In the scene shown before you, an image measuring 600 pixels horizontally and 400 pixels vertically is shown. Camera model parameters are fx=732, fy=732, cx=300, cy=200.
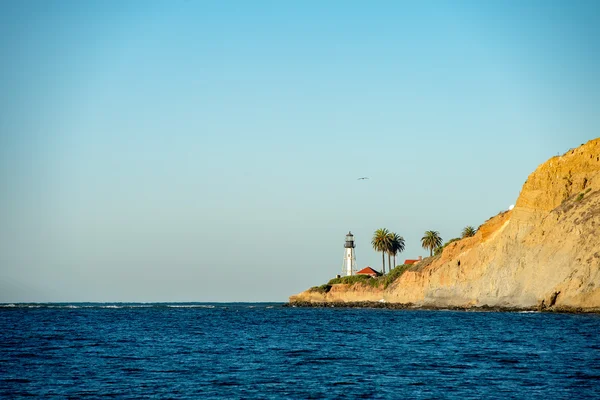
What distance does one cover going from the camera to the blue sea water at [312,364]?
26.7 m

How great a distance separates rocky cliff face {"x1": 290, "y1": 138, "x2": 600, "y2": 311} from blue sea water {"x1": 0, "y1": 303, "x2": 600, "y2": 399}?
70.6 ft

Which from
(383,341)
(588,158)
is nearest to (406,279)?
(588,158)

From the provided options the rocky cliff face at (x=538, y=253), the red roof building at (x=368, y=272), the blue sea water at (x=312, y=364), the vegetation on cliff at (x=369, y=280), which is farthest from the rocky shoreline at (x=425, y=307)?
the blue sea water at (x=312, y=364)

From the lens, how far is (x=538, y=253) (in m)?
80.1

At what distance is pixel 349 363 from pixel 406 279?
7324 centimetres

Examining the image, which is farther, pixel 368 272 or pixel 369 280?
pixel 368 272

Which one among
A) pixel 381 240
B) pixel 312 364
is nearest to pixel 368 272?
pixel 381 240

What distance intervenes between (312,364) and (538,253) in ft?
171

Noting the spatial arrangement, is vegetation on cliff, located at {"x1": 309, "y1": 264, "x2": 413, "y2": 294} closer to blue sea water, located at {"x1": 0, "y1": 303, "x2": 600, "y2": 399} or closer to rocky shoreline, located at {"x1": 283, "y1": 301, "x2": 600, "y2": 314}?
rocky shoreline, located at {"x1": 283, "y1": 301, "x2": 600, "y2": 314}

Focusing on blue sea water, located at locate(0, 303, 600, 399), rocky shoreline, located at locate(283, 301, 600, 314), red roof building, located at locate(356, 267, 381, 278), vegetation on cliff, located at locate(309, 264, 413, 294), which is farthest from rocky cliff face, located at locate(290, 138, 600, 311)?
red roof building, located at locate(356, 267, 381, 278)

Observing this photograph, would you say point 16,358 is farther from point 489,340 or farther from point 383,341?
point 489,340

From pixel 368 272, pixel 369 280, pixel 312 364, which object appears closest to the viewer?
pixel 312 364

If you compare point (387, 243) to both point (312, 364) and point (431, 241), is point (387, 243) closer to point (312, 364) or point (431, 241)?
point (431, 241)

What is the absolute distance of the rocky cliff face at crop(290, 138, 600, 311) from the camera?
74.6m
